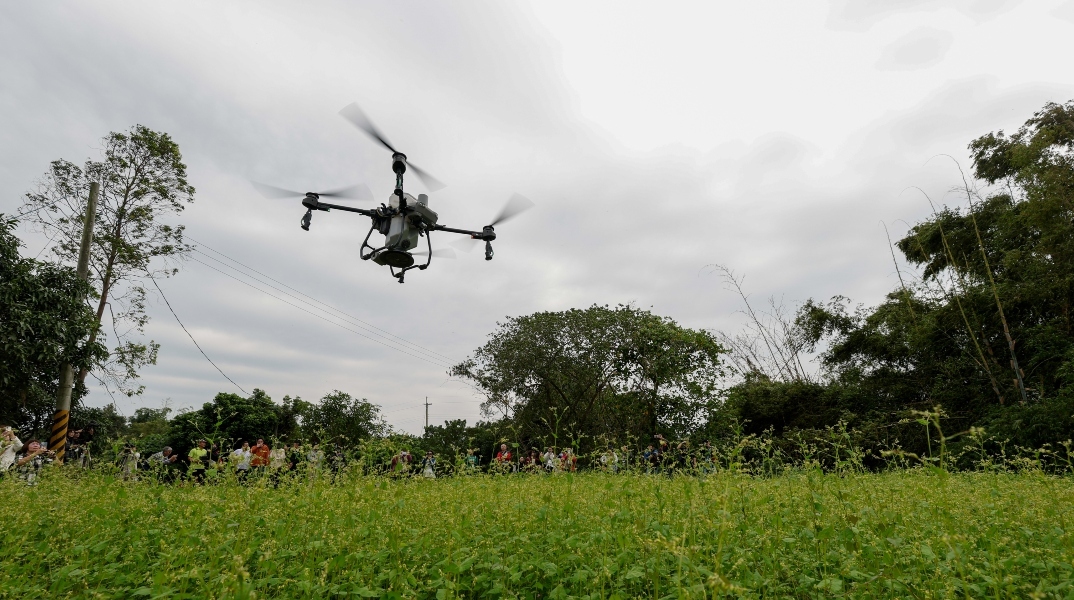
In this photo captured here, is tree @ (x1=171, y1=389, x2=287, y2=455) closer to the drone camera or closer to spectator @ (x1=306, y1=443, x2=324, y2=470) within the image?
the drone camera

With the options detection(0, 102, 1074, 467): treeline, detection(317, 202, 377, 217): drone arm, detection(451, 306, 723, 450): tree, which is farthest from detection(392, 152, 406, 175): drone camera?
detection(451, 306, 723, 450): tree

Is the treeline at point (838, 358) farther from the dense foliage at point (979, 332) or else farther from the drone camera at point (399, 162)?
the drone camera at point (399, 162)

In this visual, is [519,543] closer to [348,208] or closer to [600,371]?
[348,208]

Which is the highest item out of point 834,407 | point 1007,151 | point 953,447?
point 1007,151

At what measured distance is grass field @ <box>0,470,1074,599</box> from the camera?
253 cm

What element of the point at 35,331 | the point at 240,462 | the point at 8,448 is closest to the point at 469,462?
the point at 240,462

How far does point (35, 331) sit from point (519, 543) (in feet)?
46.4

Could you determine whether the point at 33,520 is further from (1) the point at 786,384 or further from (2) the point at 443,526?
(1) the point at 786,384

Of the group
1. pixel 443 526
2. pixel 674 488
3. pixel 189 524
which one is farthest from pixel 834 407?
pixel 189 524

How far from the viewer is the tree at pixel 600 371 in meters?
18.2

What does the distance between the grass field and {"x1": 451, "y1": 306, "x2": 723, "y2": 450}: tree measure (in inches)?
542

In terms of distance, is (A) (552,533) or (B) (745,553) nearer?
(B) (745,553)

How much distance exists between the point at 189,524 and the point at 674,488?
4.10m

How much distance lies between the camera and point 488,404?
20.8 metres
